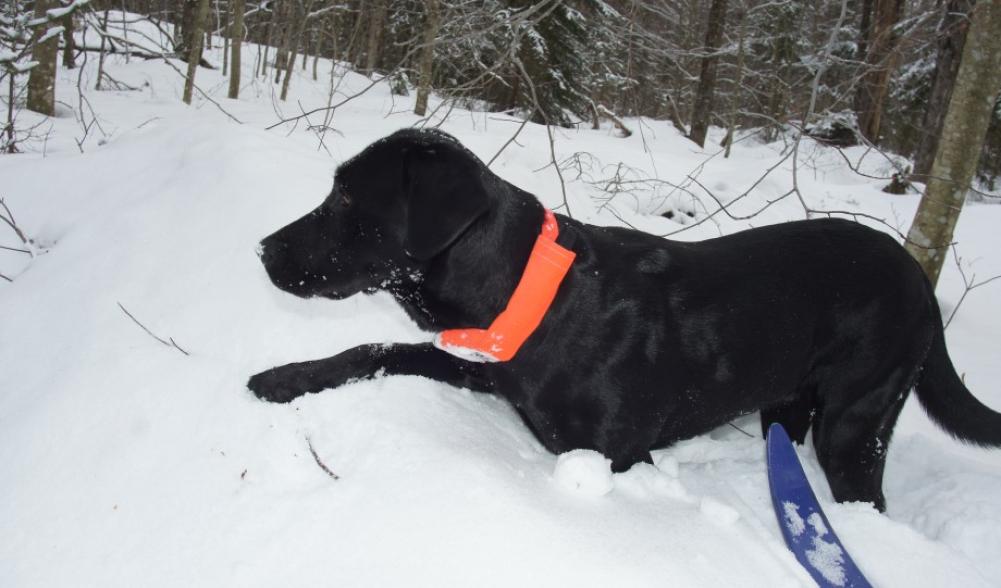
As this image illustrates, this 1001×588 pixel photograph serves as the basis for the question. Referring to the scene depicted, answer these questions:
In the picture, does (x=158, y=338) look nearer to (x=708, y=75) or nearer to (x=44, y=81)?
(x=44, y=81)

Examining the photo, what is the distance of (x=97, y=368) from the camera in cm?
229

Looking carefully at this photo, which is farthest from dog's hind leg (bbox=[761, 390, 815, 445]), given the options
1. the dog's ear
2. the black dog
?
the dog's ear

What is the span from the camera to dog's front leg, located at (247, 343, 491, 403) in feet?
7.41

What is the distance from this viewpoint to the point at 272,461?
1916mm

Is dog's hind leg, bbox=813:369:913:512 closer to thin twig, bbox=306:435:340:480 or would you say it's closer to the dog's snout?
thin twig, bbox=306:435:340:480

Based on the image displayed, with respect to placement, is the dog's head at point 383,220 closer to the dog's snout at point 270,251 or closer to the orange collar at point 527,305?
the dog's snout at point 270,251

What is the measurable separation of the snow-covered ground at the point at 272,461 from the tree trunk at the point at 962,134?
1.36 metres

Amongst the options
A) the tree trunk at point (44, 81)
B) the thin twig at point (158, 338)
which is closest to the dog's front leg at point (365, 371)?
the thin twig at point (158, 338)

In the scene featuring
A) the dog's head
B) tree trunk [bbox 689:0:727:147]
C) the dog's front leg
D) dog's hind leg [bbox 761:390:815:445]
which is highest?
tree trunk [bbox 689:0:727:147]

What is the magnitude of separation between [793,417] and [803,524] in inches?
34.5

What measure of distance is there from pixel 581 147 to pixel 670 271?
6.11 metres

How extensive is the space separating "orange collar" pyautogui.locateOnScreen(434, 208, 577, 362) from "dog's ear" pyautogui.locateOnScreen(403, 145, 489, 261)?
0.27 meters

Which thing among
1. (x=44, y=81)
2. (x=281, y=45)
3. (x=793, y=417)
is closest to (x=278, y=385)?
(x=793, y=417)

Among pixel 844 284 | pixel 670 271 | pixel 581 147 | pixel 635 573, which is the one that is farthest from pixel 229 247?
pixel 581 147
